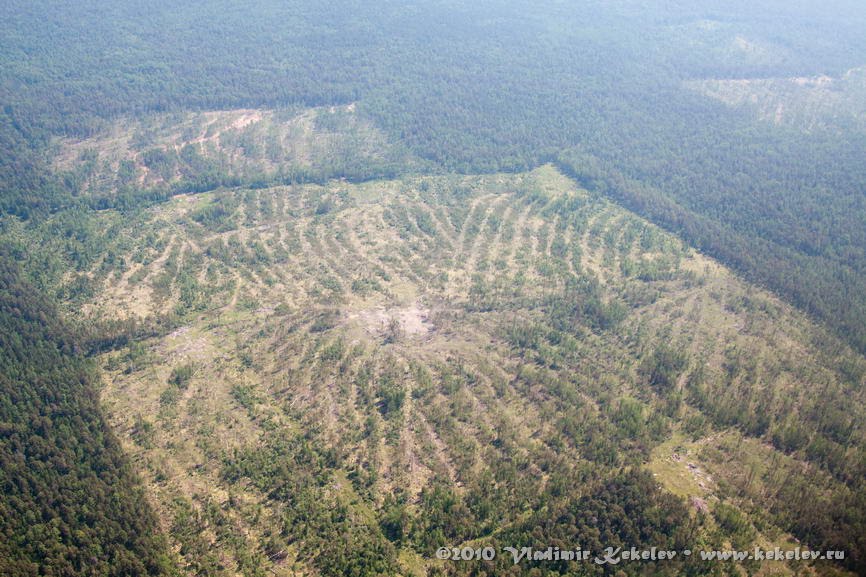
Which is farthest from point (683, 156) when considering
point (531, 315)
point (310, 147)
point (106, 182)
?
point (106, 182)

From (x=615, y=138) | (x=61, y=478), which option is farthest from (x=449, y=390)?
(x=615, y=138)

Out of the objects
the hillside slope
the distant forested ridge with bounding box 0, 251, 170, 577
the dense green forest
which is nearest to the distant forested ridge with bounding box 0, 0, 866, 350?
the dense green forest

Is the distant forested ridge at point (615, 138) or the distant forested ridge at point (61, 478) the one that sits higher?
the distant forested ridge at point (615, 138)

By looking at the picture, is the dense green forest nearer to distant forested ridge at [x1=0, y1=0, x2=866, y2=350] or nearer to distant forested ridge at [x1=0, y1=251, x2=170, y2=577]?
distant forested ridge at [x1=0, y1=251, x2=170, y2=577]

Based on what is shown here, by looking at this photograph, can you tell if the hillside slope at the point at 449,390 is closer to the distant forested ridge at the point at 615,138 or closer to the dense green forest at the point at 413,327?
the dense green forest at the point at 413,327

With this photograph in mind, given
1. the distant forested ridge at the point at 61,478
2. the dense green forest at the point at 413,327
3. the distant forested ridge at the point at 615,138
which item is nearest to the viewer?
the distant forested ridge at the point at 61,478

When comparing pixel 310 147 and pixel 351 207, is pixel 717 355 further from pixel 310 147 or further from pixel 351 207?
pixel 310 147

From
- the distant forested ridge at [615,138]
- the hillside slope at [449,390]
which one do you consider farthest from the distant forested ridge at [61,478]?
the distant forested ridge at [615,138]

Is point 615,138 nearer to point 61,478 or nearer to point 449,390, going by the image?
point 449,390

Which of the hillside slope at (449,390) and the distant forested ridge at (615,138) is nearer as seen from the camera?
the hillside slope at (449,390)
